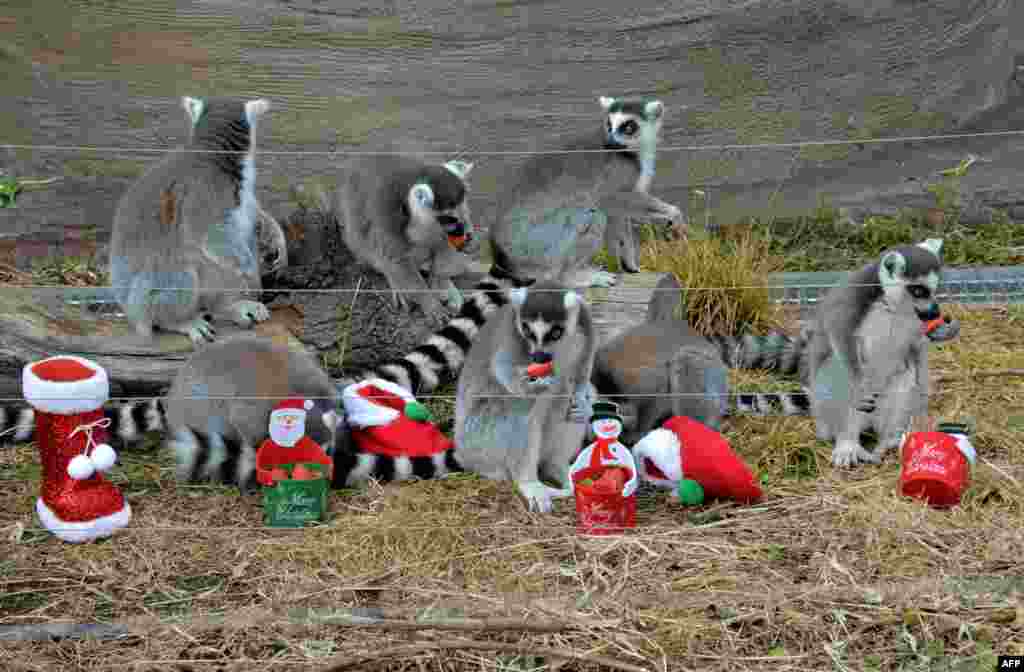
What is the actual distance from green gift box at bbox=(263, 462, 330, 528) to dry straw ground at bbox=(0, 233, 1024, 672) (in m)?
0.09

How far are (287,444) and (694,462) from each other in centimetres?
160

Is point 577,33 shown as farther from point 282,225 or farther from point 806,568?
point 806,568

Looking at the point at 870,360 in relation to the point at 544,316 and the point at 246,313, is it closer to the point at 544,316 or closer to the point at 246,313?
the point at 544,316

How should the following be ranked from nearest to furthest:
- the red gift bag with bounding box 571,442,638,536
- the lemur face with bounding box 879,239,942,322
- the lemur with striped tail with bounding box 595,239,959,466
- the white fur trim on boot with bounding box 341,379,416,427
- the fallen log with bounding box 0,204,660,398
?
the red gift bag with bounding box 571,442,638,536 → the lemur face with bounding box 879,239,942,322 → the lemur with striped tail with bounding box 595,239,959,466 → the white fur trim on boot with bounding box 341,379,416,427 → the fallen log with bounding box 0,204,660,398

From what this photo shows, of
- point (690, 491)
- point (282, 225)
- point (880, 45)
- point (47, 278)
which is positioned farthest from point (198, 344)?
point (880, 45)

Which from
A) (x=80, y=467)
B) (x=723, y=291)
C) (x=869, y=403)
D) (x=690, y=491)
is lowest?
(x=690, y=491)

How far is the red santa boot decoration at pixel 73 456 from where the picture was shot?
4.38m

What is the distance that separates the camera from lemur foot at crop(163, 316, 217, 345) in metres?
5.50

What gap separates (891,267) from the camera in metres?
4.82

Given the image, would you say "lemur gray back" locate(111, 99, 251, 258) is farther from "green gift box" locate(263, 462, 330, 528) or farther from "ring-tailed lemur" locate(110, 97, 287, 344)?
"green gift box" locate(263, 462, 330, 528)

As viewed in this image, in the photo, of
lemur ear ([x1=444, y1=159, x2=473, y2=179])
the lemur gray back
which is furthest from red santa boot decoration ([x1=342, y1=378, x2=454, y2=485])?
lemur ear ([x1=444, y1=159, x2=473, y2=179])

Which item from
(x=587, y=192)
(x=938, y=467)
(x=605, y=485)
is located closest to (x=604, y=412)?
(x=605, y=485)

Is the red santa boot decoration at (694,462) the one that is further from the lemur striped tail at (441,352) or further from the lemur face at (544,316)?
the lemur striped tail at (441,352)

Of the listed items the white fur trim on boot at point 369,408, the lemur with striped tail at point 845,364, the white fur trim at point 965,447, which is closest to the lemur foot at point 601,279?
the lemur with striped tail at point 845,364
